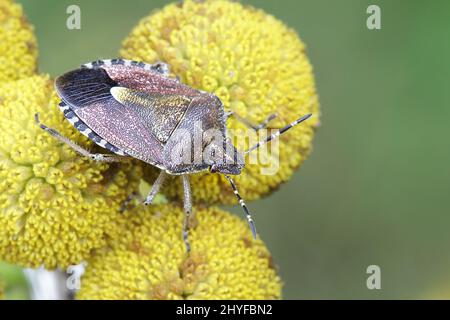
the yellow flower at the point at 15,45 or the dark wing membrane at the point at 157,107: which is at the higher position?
the yellow flower at the point at 15,45

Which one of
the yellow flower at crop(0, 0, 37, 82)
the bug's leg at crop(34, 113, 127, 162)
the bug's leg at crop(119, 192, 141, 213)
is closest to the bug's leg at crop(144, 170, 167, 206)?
the bug's leg at crop(119, 192, 141, 213)

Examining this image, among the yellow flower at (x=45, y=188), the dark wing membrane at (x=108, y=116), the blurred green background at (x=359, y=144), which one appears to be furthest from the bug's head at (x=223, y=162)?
the blurred green background at (x=359, y=144)

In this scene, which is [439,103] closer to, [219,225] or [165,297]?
[219,225]

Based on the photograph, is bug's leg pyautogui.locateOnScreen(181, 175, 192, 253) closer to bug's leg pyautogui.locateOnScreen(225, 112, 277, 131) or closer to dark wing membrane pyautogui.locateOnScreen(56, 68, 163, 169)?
dark wing membrane pyautogui.locateOnScreen(56, 68, 163, 169)

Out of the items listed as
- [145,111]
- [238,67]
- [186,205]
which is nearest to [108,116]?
[145,111]

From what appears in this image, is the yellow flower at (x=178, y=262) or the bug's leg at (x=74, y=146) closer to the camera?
the bug's leg at (x=74, y=146)

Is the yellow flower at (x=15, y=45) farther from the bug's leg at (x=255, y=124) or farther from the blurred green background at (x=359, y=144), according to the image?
the blurred green background at (x=359, y=144)
